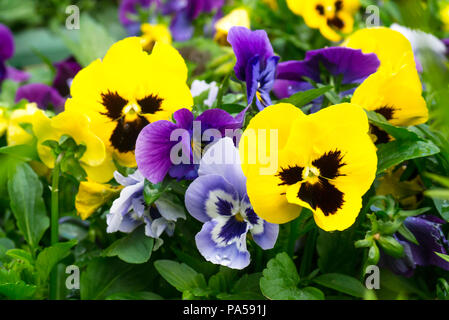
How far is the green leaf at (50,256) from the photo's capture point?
23.8 inches

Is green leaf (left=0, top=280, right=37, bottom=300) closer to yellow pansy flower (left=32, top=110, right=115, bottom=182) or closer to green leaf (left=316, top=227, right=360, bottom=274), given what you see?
yellow pansy flower (left=32, top=110, right=115, bottom=182)

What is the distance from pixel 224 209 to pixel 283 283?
99 mm

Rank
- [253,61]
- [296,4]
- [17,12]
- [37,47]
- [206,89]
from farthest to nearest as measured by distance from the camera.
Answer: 1. [17,12]
2. [37,47]
3. [296,4]
4. [206,89]
5. [253,61]

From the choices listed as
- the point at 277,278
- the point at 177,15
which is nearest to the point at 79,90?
the point at 277,278

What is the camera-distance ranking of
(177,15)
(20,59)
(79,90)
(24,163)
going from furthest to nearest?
(20,59)
(177,15)
(24,163)
(79,90)

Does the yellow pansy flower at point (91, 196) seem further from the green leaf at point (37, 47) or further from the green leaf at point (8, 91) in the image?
the green leaf at point (37, 47)

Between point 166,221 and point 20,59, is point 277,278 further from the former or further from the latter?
point 20,59

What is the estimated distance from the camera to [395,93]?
60 centimetres

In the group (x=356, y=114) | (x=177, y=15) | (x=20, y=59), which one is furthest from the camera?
(x=20, y=59)

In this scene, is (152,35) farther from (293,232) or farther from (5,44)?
(293,232)

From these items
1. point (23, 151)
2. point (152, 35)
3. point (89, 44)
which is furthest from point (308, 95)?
point (89, 44)

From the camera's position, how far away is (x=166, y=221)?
0.61 m
